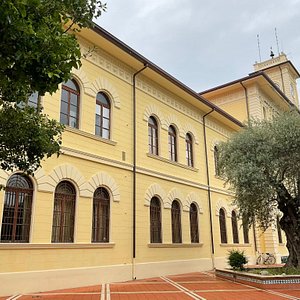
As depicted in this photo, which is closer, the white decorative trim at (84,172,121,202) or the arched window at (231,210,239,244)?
the white decorative trim at (84,172,121,202)

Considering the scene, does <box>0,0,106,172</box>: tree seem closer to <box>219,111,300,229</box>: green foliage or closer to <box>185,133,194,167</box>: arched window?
<box>219,111,300,229</box>: green foliage

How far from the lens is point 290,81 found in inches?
1282

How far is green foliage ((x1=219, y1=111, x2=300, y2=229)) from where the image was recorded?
11.9 meters

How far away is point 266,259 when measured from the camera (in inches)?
778

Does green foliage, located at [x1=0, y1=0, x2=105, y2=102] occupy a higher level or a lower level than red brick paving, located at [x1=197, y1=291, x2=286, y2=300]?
higher

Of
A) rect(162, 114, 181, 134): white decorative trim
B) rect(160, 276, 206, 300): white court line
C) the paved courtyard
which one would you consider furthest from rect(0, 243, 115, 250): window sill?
rect(162, 114, 181, 134): white decorative trim

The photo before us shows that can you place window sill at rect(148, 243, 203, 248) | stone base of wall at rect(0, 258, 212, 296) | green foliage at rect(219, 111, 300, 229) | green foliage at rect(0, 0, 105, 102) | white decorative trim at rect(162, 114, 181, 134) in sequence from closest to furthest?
green foliage at rect(0, 0, 105, 102)
stone base of wall at rect(0, 258, 212, 296)
green foliage at rect(219, 111, 300, 229)
window sill at rect(148, 243, 203, 248)
white decorative trim at rect(162, 114, 181, 134)

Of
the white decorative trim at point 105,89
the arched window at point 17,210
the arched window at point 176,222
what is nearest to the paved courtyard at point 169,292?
the arched window at point 17,210

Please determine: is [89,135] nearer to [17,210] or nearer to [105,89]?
[105,89]

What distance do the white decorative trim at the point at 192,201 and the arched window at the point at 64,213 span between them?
21.2 feet

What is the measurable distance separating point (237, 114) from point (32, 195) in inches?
697

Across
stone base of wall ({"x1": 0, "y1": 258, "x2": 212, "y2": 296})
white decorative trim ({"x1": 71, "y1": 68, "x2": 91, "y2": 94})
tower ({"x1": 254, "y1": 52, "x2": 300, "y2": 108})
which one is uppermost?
tower ({"x1": 254, "y1": 52, "x2": 300, "y2": 108})

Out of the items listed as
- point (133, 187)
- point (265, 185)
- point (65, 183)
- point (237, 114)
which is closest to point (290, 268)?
point (265, 185)

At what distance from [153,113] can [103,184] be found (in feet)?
15.3
